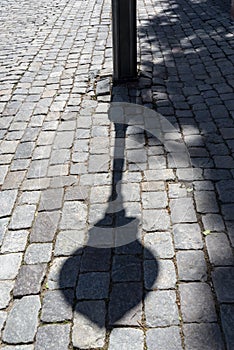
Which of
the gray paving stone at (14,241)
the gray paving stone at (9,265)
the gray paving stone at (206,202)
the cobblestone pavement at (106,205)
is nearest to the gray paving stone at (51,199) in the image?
the cobblestone pavement at (106,205)

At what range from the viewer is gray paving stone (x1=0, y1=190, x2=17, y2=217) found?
157 inches

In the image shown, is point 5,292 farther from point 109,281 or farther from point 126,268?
point 126,268

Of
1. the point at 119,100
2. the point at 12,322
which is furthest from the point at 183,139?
the point at 12,322

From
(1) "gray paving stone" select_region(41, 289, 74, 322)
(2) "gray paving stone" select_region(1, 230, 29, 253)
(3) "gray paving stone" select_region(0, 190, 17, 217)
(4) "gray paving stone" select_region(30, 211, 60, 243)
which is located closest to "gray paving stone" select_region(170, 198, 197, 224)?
(4) "gray paving stone" select_region(30, 211, 60, 243)

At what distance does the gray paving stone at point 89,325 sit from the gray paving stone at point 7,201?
132 centimetres

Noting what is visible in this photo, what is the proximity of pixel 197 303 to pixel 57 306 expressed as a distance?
3.16ft

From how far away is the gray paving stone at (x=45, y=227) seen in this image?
364cm

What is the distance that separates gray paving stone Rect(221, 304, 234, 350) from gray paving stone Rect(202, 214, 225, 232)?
806 millimetres

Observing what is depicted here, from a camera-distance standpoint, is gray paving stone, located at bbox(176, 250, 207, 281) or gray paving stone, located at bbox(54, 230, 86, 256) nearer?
gray paving stone, located at bbox(176, 250, 207, 281)

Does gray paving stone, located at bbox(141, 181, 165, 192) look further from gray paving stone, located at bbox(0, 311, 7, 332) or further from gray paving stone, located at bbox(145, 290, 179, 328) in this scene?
gray paving stone, located at bbox(0, 311, 7, 332)

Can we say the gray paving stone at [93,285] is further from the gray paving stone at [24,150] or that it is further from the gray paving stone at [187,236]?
the gray paving stone at [24,150]

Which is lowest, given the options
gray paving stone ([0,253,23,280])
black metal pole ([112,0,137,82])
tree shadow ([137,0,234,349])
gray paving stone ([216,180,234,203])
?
tree shadow ([137,0,234,349])

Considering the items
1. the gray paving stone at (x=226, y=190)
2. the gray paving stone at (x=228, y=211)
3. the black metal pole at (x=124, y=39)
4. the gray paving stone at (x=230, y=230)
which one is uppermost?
the black metal pole at (x=124, y=39)

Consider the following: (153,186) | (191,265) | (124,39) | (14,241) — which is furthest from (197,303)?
(124,39)
